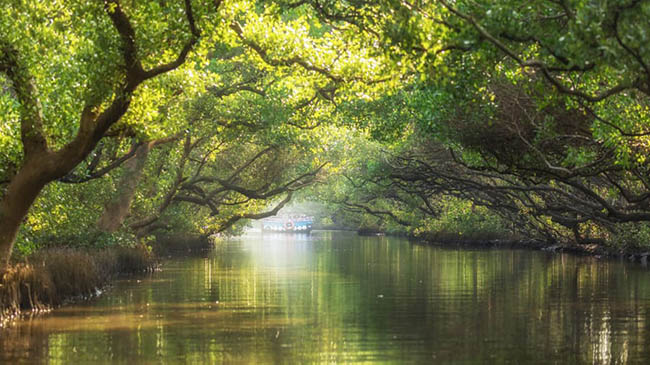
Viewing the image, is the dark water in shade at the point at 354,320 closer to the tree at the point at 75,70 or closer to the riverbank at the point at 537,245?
the tree at the point at 75,70

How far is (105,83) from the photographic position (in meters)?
15.2

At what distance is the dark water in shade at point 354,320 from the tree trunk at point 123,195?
2854 mm

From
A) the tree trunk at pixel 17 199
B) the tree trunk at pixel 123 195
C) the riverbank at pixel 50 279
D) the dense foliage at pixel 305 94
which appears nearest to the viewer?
the dense foliage at pixel 305 94

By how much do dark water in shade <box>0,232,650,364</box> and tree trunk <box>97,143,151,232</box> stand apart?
285 centimetres

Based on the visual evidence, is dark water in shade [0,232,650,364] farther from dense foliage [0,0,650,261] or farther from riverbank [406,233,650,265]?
riverbank [406,233,650,265]

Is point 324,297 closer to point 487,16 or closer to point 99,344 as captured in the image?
point 99,344

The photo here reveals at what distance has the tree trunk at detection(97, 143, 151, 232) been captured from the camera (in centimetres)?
2958

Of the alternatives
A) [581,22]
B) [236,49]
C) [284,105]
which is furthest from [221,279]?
[581,22]

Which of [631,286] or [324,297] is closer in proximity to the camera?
[324,297]

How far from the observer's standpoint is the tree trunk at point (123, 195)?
1164 inches

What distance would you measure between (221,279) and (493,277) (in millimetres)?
9222

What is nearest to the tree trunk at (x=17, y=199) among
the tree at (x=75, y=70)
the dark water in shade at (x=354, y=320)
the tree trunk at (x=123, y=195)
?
the tree at (x=75, y=70)

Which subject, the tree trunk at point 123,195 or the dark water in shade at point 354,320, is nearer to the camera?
the dark water in shade at point 354,320

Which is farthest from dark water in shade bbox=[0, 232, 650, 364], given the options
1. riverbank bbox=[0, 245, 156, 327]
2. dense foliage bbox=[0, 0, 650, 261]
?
dense foliage bbox=[0, 0, 650, 261]
